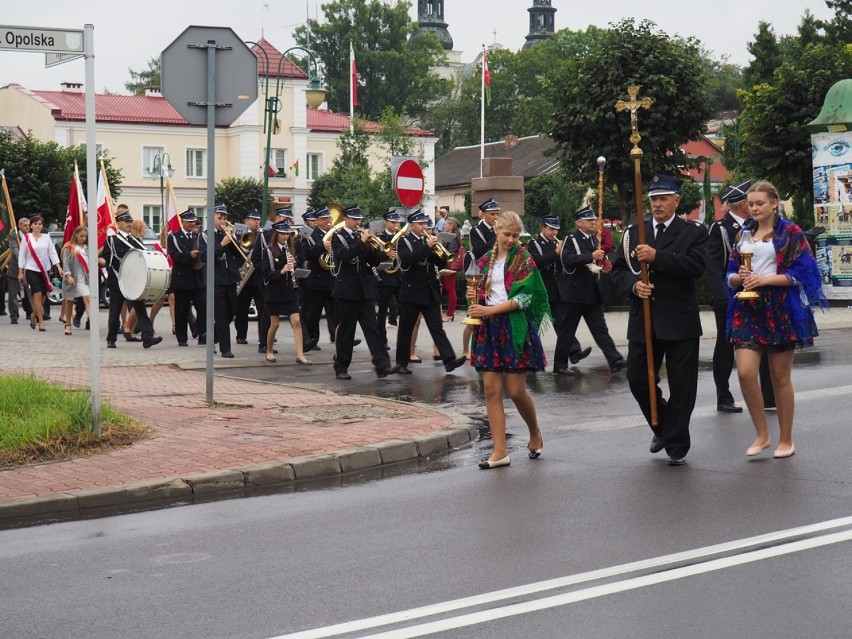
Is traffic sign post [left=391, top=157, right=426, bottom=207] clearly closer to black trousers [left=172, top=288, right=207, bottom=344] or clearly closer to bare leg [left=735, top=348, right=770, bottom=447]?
black trousers [left=172, top=288, right=207, bottom=344]

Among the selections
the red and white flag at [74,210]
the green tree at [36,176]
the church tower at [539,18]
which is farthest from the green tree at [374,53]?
the church tower at [539,18]

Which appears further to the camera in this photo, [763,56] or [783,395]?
[763,56]

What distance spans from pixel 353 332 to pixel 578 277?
2704 mm

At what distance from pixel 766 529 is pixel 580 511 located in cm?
107

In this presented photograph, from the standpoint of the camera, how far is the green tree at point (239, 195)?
65.9m

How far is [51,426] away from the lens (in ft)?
30.7

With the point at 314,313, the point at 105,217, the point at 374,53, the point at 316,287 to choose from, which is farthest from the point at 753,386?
the point at 374,53

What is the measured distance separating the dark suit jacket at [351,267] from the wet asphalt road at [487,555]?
5314 mm

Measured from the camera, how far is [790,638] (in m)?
4.97

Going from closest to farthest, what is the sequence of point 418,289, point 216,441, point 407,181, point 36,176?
point 216,441 < point 418,289 < point 407,181 < point 36,176

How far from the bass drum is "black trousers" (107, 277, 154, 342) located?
270mm

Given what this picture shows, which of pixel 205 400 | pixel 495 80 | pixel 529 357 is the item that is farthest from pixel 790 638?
pixel 495 80

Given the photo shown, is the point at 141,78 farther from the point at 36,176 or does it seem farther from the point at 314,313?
the point at 314,313

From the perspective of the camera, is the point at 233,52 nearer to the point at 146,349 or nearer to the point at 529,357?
the point at 529,357
